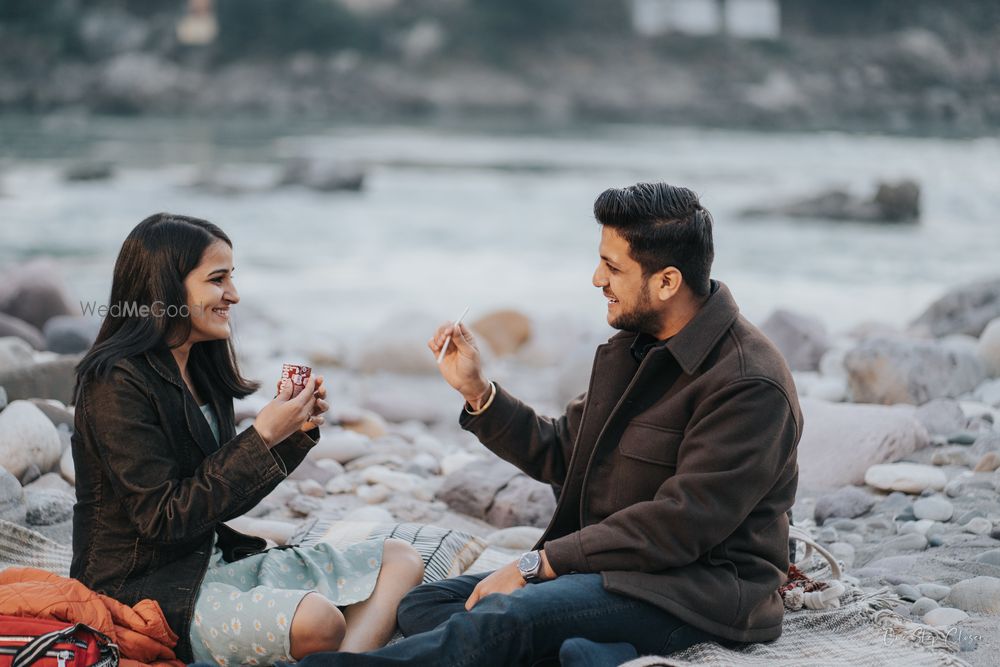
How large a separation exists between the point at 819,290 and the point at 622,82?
56.6m

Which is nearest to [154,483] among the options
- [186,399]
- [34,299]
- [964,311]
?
[186,399]

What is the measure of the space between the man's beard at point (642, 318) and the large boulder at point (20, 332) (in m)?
5.13

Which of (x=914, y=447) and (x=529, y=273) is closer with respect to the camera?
(x=914, y=447)

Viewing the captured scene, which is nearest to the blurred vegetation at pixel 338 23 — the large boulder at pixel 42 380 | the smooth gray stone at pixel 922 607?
the large boulder at pixel 42 380

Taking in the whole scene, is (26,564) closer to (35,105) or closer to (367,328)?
(367,328)

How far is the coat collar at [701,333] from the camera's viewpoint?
8.52 feet

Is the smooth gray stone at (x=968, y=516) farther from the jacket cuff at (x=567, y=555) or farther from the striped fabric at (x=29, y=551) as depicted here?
the striped fabric at (x=29, y=551)

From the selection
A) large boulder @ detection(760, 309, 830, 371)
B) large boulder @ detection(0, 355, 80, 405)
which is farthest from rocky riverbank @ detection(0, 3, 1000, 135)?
large boulder @ detection(0, 355, 80, 405)

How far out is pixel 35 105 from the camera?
59.5 m

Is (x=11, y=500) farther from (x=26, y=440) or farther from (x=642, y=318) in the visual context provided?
(x=642, y=318)

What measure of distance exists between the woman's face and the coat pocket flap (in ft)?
3.51

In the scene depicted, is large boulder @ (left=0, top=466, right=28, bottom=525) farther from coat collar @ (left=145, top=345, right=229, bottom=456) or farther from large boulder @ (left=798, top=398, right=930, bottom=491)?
large boulder @ (left=798, top=398, right=930, bottom=491)

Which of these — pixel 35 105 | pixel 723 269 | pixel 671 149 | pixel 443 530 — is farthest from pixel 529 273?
pixel 35 105

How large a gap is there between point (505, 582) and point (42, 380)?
3.18 meters
